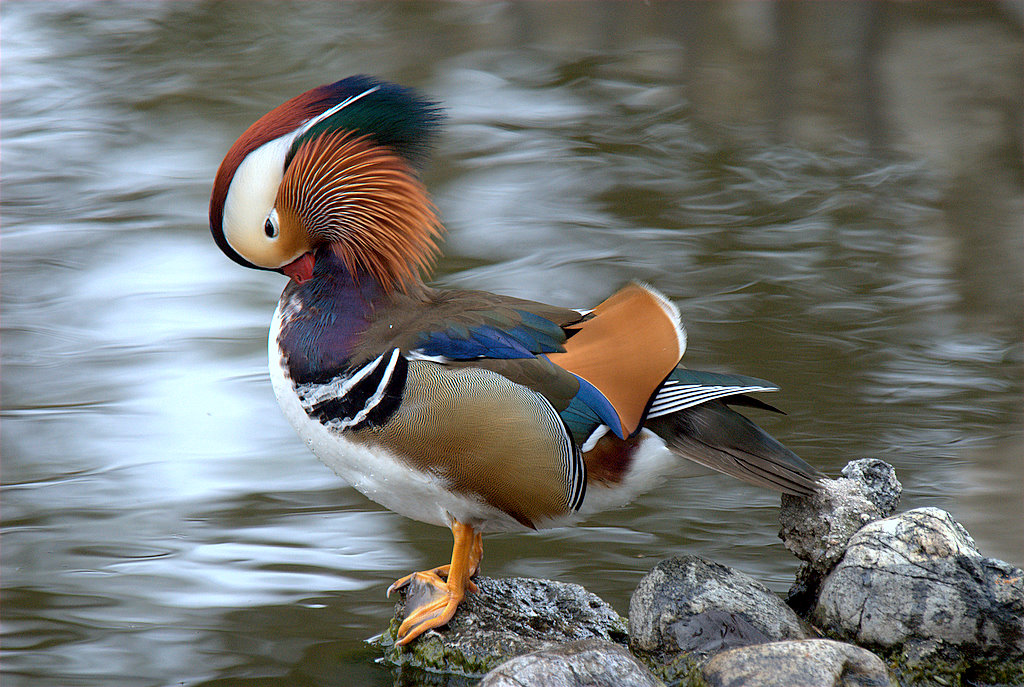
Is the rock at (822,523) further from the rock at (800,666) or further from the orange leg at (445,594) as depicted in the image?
the orange leg at (445,594)

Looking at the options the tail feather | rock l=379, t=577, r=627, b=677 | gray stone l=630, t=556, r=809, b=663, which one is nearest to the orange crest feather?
the tail feather

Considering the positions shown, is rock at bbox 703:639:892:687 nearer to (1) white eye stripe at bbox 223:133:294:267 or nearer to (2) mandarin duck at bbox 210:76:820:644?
(2) mandarin duck at bbox 210:76:820:644

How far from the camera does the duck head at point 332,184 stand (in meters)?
2.96

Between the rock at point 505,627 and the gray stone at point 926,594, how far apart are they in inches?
25.9

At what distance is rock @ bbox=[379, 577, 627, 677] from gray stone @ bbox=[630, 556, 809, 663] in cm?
14

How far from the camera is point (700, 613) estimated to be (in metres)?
2.98

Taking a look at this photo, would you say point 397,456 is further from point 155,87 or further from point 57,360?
point 155,87

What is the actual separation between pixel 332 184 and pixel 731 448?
4.17ft

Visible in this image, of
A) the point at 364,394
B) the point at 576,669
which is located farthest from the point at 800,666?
the point at 364,394

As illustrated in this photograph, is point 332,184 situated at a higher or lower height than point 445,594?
higher

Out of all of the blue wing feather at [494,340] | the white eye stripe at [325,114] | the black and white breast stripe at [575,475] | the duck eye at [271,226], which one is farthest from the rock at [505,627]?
the white eye stripe at [325,114]

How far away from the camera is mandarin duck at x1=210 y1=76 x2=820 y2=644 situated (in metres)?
2.89

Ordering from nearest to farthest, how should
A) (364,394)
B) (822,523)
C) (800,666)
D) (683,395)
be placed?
(800,666) < (364,394) < (683,395) < (822,523)

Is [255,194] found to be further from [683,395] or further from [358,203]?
[683,395]
